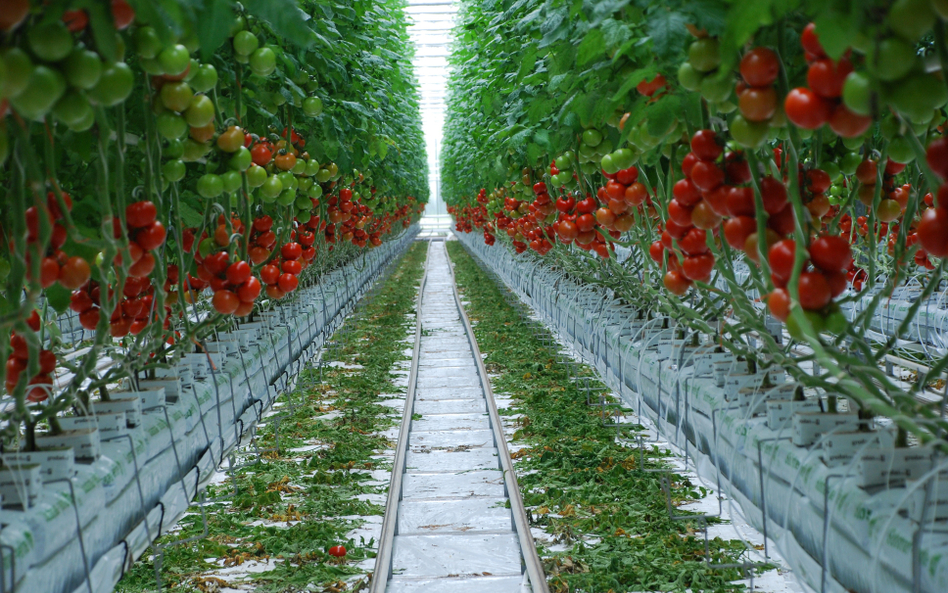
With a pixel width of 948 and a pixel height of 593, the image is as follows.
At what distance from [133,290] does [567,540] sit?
2.28 metres

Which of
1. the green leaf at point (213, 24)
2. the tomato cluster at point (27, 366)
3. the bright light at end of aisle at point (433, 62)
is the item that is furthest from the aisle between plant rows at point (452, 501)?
→ the bright light at end of aisle at point (433, 62)

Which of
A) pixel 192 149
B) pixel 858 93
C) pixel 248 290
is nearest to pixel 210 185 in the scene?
pixel 192 149

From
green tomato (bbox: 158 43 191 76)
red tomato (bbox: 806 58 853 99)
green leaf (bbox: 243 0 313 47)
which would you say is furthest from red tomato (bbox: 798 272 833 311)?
green tomato (bbox: 158 43 191 76)

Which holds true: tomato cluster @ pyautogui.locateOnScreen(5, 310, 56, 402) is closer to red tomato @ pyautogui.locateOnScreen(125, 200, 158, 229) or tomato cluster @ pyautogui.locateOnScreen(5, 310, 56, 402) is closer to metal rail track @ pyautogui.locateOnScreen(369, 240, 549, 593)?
red tomato @ pyautogui.locateOnScreen(125, 200, 158, 229)

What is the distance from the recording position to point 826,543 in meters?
1.95

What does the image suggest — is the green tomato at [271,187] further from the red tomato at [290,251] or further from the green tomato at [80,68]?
the green tomato at [80,68]

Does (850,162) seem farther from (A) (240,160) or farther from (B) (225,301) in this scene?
(B) (225,301)

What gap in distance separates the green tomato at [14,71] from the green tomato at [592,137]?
2.77 metres

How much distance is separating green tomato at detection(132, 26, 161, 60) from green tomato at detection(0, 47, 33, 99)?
2.21 ft

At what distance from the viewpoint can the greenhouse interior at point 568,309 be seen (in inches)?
67.6

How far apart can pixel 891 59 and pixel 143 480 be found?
262 cm

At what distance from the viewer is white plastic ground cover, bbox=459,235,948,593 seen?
5.76ft

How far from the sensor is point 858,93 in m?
1.40

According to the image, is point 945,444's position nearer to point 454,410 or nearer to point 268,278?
point 268,278
